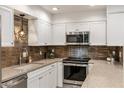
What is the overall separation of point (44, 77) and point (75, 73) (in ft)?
3.63

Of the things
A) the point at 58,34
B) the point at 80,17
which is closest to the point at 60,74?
the point at 58,34

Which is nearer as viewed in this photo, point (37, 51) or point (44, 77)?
point (44, 77)

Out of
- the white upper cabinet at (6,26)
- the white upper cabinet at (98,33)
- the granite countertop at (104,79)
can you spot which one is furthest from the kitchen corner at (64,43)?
the granite countertop at (104,79)

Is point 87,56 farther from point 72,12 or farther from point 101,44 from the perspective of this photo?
point 72,12

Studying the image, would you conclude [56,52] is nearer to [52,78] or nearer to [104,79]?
[52,78]

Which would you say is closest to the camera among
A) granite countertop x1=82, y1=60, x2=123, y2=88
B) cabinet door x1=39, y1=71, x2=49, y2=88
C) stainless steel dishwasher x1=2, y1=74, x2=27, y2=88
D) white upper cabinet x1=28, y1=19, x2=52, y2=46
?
granite countertop x1=82, y1=60, x2=123, y2=88

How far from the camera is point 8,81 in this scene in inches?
84.0

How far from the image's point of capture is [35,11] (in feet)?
11.5

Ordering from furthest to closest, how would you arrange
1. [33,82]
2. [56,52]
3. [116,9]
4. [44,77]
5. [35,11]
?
1. [56,52]
2. [35,11]
3. [44,77]
4. [116,9]
5. [33,82]

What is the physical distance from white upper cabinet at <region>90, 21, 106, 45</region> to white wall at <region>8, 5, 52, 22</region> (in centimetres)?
136

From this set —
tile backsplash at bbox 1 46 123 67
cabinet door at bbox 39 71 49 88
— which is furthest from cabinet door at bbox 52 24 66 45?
cabinet door at bbox 39 71 49 88

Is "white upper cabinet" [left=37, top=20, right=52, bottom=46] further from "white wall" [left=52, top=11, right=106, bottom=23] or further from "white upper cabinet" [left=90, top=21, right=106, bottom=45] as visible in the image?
"white upper cabinet" [left=90, top=21, right=106, bottom=45]

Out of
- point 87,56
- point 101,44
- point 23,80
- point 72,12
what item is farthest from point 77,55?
point 23,80

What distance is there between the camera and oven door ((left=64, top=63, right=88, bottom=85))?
4047 millimetres
